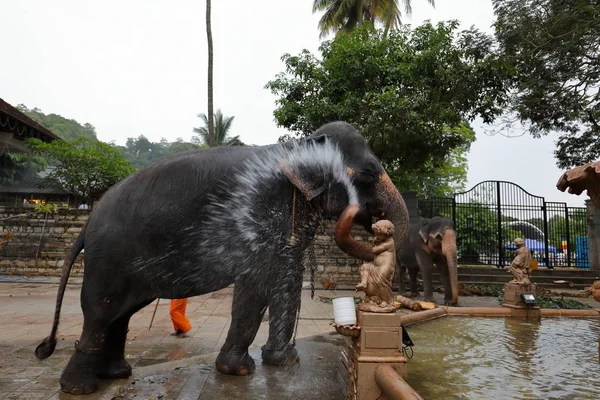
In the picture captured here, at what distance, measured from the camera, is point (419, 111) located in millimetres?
12398

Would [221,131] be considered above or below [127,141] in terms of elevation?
below

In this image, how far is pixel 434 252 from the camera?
978cm

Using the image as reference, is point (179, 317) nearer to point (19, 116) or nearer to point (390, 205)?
point (390, 205)

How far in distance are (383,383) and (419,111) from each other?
35.1 feet

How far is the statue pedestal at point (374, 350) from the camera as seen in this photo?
2.80 m

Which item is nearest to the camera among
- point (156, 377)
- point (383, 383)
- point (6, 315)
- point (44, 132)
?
point (383, 383)

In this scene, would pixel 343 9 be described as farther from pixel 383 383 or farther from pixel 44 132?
pixel 383 383

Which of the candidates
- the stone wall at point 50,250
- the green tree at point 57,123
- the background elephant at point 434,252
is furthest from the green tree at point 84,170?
the green tree at point 57,123

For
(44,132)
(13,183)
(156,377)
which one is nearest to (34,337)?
(156,377)

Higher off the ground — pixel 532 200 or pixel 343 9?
pixel 343 9

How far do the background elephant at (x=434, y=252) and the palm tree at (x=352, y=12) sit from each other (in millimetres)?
11757

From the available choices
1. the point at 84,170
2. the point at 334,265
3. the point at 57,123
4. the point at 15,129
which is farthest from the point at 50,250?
the point at 57,123

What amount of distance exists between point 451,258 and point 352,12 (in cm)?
1400

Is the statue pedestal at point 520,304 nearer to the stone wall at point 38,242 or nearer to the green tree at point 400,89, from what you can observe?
the green tree at point 400,89
